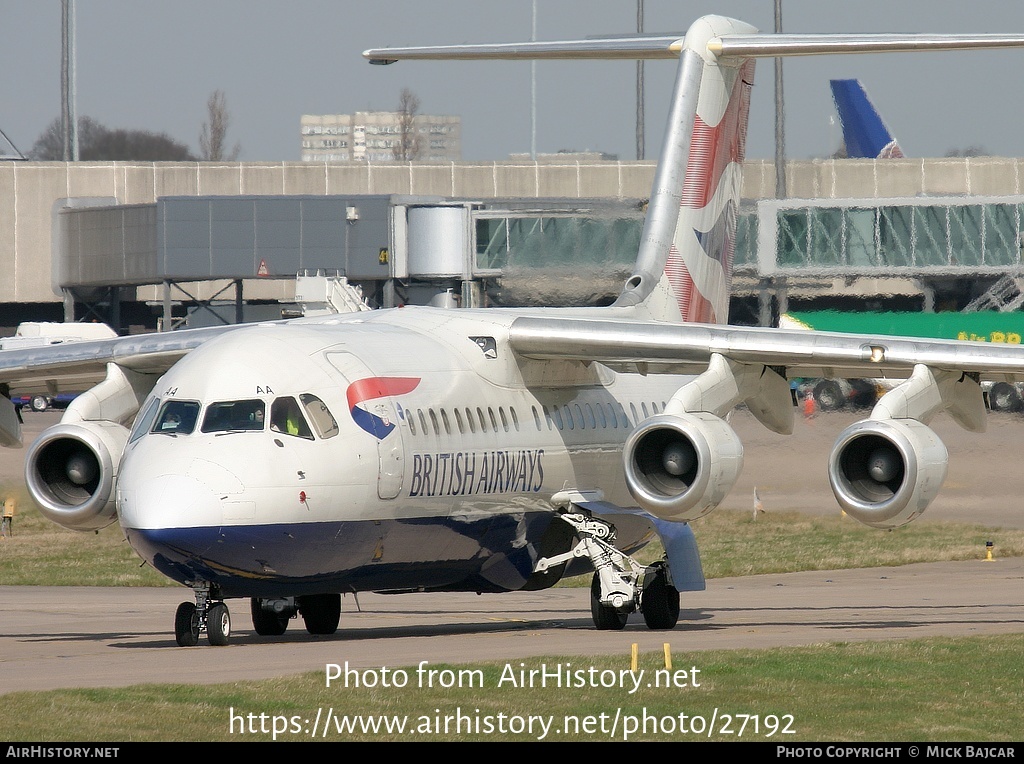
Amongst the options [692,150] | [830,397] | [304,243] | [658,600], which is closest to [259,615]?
[658,600]

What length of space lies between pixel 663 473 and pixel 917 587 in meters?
8.96

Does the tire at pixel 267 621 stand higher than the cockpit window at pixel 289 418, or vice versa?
the cockpit window at pixel 289 418

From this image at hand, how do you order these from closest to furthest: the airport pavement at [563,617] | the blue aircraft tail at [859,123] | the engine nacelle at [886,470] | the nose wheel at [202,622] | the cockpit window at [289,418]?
the airport pavement at [563,617] < the cockpit window at [289,418] < the nose wheel at [202,622] < the engine nacelle at [886,470] < the blue aircraft tail at [859,123]

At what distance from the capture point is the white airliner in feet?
47.4

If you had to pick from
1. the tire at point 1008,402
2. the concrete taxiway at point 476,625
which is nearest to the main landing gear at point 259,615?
the concrete taxiway at point 476,625

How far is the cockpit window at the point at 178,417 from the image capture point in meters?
14.5

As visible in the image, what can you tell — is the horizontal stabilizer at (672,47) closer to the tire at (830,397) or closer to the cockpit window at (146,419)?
the cockpit window at (146,419)

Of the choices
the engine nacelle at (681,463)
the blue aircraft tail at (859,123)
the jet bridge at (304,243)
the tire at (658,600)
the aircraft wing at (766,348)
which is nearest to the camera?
the engine nacelle at (681,463)

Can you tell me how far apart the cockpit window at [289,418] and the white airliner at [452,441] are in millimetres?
19

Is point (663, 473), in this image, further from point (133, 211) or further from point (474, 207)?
point (133, 211)

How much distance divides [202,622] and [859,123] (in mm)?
61161

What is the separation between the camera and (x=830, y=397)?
34.5 m

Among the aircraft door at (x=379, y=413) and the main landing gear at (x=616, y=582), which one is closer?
the aircraft door at (x=379, y=413)

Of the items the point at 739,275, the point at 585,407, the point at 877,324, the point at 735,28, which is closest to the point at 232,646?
the point at 585,407
